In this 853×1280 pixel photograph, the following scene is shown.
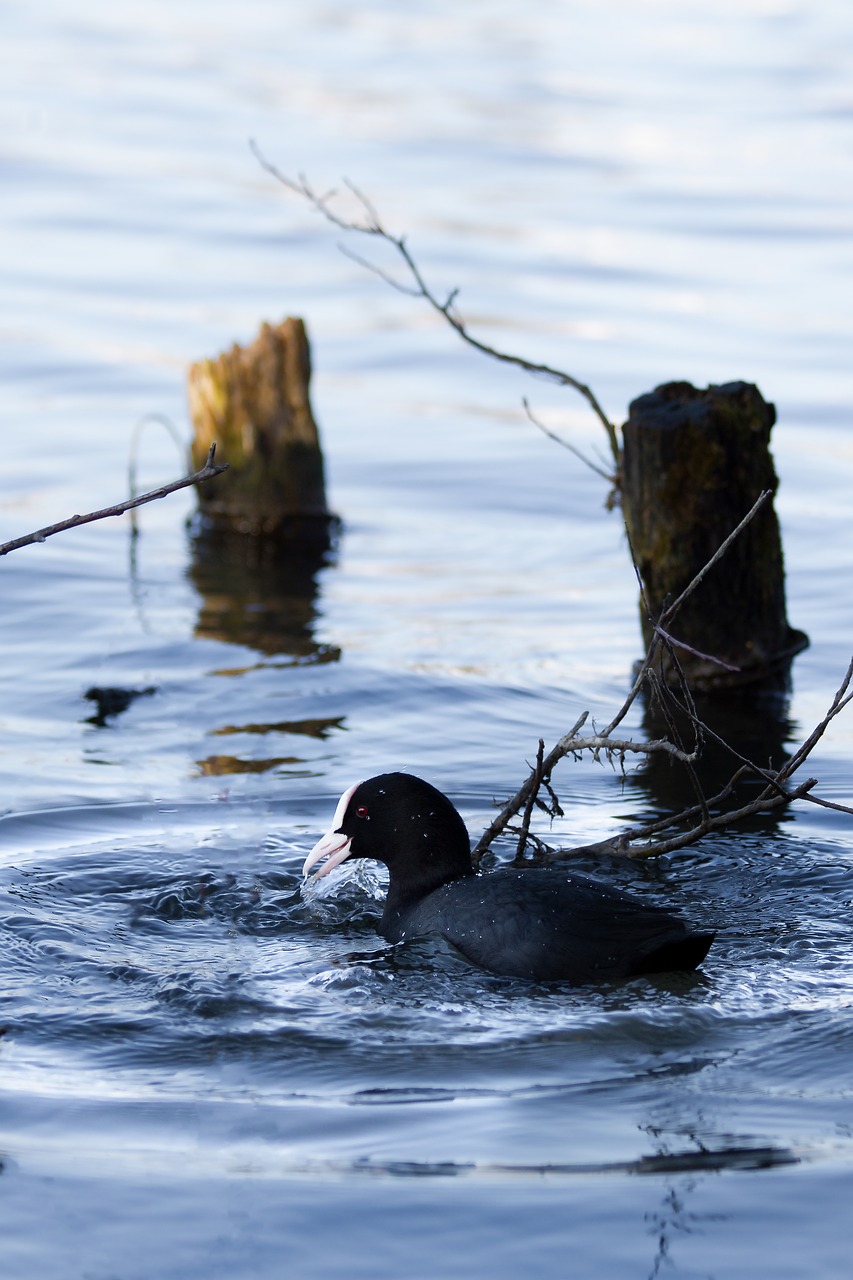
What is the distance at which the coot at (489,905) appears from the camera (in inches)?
192

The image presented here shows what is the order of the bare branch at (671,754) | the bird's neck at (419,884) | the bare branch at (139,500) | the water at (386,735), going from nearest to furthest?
the bare branch at (139,500)
the water at (386,735)
the bare branch at (671,754)
the bird's neck at (419,884)

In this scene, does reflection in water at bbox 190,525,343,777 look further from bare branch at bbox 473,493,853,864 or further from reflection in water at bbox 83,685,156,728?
bare branch at bbox 473,493,853,864

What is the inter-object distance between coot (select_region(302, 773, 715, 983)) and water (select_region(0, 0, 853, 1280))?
0.09m

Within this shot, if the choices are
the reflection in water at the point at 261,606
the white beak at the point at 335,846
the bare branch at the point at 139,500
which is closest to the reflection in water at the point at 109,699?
the reflection in water at the point at 261,606

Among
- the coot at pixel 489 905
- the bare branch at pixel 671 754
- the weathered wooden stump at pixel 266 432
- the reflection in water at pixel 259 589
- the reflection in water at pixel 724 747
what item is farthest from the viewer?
the weathered wooden stump at pixel 266 432

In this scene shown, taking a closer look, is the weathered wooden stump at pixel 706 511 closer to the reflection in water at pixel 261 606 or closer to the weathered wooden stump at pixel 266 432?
the reflection in water at pixel 261 606

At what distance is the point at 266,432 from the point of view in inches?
409

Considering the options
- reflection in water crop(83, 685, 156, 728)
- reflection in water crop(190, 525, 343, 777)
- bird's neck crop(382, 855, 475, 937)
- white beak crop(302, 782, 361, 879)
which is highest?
reflection in water crop(190, 525, 343, 777)

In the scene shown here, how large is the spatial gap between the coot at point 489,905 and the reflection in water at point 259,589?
2.81 m

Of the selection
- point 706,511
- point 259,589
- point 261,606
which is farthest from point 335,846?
point 259,589

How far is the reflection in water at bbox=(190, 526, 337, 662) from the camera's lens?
8633mm

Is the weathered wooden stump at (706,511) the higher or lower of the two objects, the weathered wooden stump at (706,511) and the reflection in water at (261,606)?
the higher

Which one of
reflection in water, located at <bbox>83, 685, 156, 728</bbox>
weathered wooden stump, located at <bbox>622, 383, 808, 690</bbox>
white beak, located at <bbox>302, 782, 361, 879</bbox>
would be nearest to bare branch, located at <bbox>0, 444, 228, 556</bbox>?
white beak, located at <bbox>302, 782, 361, 879</bbox>

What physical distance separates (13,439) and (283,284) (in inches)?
175
